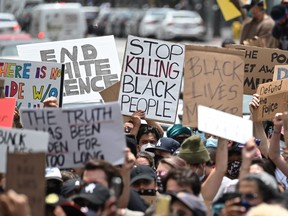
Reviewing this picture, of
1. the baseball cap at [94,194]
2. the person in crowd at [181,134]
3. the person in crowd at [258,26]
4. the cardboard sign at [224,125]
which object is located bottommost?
the person in crowd at [258,26]

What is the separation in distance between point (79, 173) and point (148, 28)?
40036mm

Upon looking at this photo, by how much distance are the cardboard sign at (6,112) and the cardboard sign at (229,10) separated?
24.7ft

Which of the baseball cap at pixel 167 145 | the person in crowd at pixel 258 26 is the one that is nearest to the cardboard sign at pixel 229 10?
the person in crowd at pixel 258 26

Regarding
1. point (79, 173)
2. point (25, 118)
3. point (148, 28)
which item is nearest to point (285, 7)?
point (79, 173)

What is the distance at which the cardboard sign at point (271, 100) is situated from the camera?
11094 millimetres

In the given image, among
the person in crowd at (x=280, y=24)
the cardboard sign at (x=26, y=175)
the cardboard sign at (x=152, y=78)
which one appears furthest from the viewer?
the person in crowd at (x=280, y=24)

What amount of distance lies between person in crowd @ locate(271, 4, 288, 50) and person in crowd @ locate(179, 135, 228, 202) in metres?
6.18

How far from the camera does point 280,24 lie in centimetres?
1625

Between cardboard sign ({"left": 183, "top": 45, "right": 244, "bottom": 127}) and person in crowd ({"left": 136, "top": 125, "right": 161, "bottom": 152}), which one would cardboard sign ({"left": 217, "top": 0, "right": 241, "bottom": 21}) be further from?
cardboard sign ({"left": 183, "top": 45, "right": 244, "bottom": 127})

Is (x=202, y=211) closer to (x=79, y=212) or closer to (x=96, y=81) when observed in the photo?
(x=79, y=212)

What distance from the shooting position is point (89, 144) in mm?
8875

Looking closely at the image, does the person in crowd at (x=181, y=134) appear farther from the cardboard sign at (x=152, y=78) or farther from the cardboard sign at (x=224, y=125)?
the cardboard sign at (x=224, y=125)

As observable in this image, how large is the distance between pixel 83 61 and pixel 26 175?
5.47 meters

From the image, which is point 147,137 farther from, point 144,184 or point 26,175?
point 26,175
